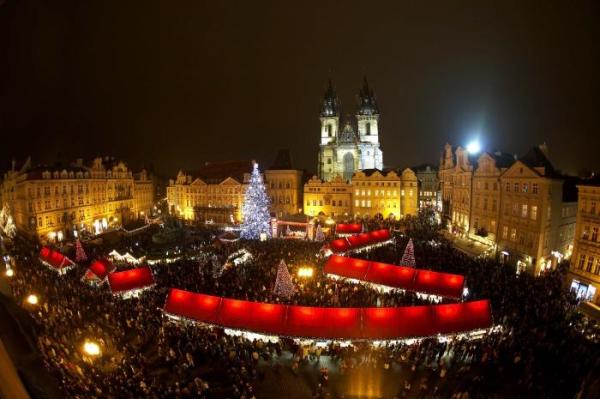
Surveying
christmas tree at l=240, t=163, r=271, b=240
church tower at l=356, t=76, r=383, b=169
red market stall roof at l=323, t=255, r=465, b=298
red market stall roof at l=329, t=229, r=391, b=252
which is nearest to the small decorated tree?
christmas tree at l=240, t=163, r=271, b=240

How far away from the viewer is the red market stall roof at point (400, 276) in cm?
2061

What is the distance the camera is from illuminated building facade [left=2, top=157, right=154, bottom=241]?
137 feet

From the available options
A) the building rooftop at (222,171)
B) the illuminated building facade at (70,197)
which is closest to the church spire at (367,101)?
the building rooftop at (222,171)

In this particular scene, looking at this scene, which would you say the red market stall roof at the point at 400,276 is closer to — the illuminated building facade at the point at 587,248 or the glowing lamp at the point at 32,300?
the illuminated building facade at the point at 587,248

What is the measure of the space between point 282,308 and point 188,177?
156 feet

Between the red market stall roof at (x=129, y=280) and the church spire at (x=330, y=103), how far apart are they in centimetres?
5106

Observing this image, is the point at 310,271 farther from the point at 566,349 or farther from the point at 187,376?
the point at 566,349

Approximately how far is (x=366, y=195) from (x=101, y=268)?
123ft

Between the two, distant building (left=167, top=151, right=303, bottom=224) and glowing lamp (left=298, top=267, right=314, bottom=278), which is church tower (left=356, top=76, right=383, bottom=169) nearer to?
distant building (left=167, top=151, right=303, bottom=224)

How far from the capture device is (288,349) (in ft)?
55.7

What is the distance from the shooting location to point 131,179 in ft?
193

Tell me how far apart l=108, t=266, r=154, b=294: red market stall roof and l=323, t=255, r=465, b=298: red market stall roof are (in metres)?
11.6

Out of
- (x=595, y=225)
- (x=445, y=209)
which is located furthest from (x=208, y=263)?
(x=445, y=209)

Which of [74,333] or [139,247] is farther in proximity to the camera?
[139,247]
